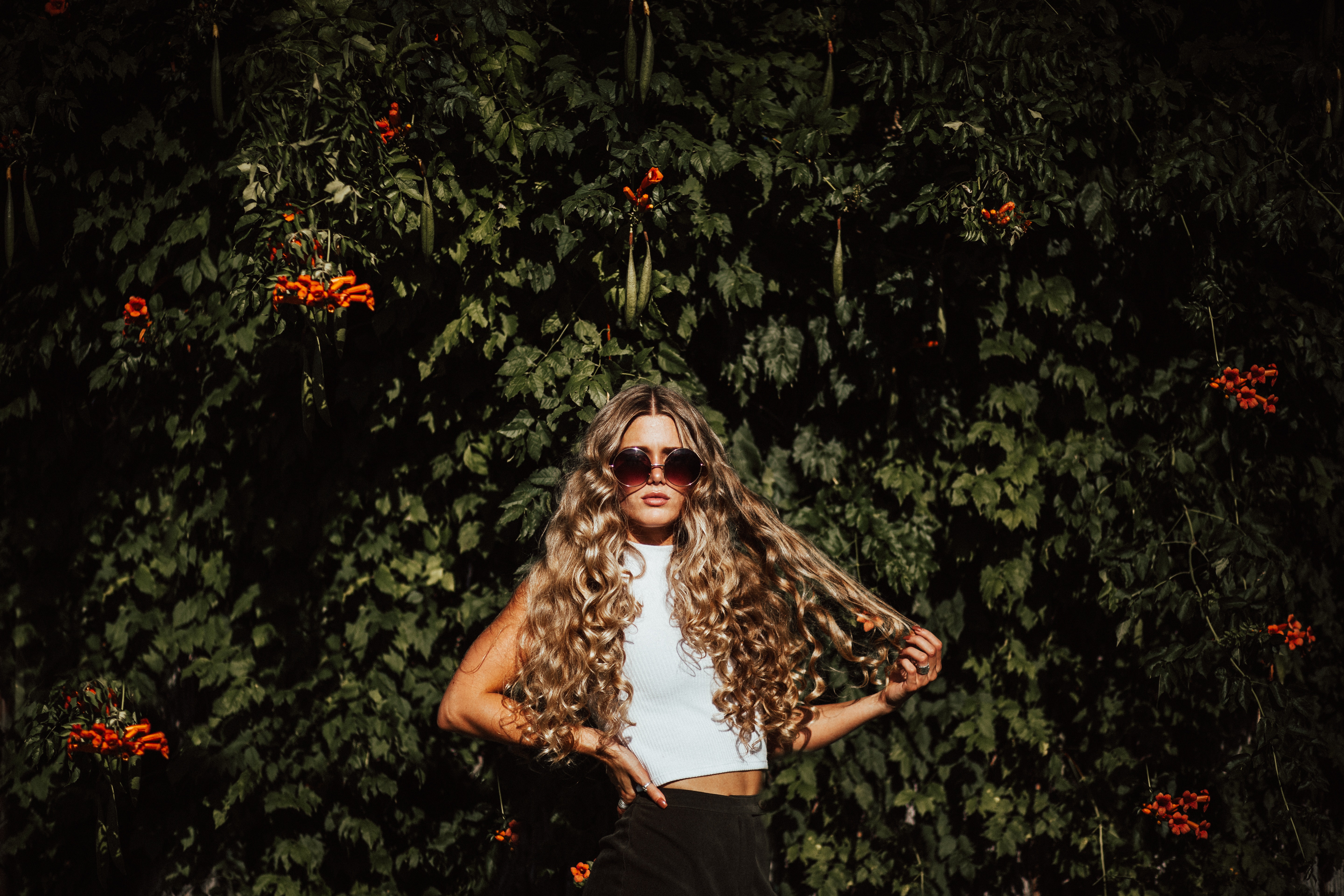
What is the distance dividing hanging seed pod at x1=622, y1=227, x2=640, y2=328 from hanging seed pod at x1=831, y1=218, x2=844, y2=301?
675mm

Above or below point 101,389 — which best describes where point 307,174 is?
above

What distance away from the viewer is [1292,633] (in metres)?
2.88

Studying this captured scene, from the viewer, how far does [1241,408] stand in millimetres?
3123

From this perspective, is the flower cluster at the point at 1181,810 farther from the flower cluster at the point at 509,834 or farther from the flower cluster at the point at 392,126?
the flower cluster at the point at 392,126

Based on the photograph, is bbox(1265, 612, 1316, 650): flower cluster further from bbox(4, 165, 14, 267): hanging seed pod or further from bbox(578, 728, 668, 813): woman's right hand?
bbox(4, 165, 14, 267): hanging seed pod

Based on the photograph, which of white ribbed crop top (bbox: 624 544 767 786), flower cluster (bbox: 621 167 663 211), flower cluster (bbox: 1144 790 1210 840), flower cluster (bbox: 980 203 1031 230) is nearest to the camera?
white ribbed crop top (bbox: 624 544 767 786)

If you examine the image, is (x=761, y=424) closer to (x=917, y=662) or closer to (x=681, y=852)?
(x=917, y=662)

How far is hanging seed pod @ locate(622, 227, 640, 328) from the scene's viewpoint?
2641 millimetres

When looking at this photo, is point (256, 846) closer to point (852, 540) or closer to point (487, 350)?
point (487, 350)

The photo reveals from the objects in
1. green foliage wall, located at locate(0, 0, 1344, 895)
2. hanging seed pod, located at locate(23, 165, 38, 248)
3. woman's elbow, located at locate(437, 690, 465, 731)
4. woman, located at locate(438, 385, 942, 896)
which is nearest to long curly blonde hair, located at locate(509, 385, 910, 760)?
woman, located at locate(438, 385, 942, 896)

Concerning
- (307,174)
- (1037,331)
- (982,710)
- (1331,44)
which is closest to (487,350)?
(307,174)

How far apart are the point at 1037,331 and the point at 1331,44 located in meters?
1.47

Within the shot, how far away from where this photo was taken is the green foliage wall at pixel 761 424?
282cm

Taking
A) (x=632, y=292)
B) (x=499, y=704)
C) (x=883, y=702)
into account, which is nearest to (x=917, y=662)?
(x=883, y=702)
